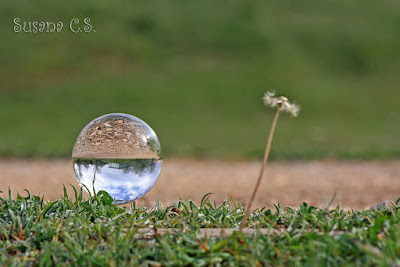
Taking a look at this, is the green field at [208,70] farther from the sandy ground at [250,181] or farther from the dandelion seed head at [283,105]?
the dandelion seed head at [283,105]

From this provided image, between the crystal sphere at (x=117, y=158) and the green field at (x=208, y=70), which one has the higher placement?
the green field at (x=208, y=70)

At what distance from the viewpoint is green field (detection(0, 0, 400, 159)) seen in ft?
46.7

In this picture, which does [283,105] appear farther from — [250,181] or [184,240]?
[250,181]

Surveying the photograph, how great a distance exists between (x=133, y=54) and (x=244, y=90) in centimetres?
463

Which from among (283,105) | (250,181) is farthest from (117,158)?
(250,181)

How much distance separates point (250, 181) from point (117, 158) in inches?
142

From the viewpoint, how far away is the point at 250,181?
633 centimetres

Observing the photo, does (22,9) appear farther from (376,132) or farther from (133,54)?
(376,132)

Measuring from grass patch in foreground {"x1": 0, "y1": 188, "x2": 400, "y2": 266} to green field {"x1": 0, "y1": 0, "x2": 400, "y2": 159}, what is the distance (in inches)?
350

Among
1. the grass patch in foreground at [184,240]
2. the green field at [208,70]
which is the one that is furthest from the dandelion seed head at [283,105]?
the green field at [208,70]

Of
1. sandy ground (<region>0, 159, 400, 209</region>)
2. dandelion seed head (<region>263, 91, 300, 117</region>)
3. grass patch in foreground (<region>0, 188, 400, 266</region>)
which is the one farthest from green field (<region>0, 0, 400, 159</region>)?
dandelion seed head (<region>263, 91, 300, 117</region>)

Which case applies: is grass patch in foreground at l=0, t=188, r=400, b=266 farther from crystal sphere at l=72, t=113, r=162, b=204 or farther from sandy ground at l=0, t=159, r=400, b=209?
sandy ground at l=0, t=159, r=400, b=209

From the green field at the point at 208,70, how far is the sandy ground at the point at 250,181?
336cm

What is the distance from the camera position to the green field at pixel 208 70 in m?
14.2
